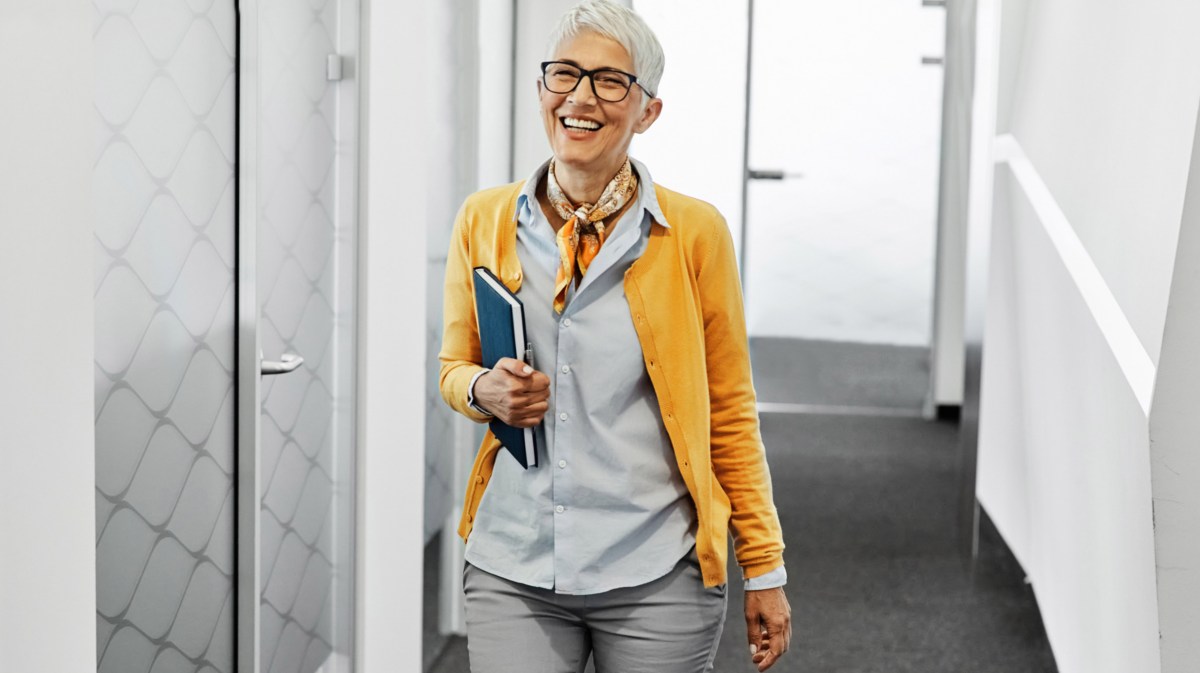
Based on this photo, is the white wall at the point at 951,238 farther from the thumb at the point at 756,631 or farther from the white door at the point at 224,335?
the thumb at the point at 756,631

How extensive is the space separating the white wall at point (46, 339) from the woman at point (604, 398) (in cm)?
49

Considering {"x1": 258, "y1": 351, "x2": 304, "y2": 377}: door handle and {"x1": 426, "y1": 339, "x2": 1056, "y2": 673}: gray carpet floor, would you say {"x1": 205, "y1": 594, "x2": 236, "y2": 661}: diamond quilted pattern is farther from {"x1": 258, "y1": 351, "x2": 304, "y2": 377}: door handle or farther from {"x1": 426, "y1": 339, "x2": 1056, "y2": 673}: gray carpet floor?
{"x1": 426, "y1": 339, "x2": 1056, "y2": 673}: gray carpet floor

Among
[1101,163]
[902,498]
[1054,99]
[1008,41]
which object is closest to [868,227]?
[902,498]

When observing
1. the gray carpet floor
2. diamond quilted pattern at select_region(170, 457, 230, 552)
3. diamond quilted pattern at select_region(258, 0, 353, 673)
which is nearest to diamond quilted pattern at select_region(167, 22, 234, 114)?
diamond quilted pattern at select_region(258, 0, 353, 673)

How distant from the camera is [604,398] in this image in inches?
63.8

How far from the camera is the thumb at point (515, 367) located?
1.56 meters

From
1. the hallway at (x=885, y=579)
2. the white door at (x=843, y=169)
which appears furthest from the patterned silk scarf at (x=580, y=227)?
the white door at (x=843, y=169)

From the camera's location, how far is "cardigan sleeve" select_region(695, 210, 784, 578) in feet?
5.51

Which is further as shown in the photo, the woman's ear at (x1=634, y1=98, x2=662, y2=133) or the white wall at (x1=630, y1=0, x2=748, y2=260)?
the white wall at (x1=630, y1=0, x2=748, y2=260)

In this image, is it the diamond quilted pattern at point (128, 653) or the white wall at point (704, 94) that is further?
the white wall at point (704, 94)

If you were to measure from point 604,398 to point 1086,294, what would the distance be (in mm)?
1450

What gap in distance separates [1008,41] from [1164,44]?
8.53 feet

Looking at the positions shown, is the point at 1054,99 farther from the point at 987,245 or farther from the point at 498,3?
the point at 498,3

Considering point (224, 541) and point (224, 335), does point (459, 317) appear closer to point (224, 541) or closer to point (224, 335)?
point (224, 335)
